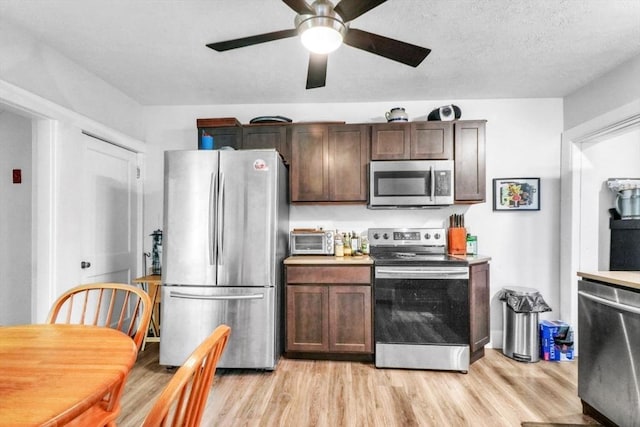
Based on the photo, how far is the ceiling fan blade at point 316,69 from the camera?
1.81m

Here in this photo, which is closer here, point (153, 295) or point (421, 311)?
point (421, 311)

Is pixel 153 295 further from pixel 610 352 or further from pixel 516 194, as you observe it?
pixel 516 194

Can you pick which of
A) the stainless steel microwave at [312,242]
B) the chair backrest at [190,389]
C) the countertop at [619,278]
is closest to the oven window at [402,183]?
the stainless steel microwave at [312,242]

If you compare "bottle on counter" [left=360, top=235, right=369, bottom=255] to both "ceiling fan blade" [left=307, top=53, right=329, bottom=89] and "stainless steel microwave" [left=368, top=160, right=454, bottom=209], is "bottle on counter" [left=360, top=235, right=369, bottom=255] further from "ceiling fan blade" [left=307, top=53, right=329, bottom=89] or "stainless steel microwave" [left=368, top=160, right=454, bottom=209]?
"ceiling fan blade" [left=307, top=53, right=329, bottom=89]

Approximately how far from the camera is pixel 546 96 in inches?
130

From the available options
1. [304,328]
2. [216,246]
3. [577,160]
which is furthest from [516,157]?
[216,246]

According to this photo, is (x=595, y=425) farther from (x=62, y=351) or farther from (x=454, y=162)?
(x=62, y=351)

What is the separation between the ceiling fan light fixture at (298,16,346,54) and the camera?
4.87ft

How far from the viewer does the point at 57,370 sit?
3.02ft

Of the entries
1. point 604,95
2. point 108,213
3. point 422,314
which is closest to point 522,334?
point 422,314

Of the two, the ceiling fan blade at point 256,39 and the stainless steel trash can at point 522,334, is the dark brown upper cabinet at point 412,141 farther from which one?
the ceiling fan blade at point 256,39

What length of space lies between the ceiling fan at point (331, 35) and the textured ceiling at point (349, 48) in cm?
42

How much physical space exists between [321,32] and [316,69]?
39 centimetres

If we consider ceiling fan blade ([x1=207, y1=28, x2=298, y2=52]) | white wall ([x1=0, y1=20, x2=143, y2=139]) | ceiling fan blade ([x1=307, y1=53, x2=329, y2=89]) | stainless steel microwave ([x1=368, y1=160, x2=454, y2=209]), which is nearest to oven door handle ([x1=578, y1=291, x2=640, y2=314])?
stainless steel microwave ([x1=368, y1=160, x2=454, y2=209])
